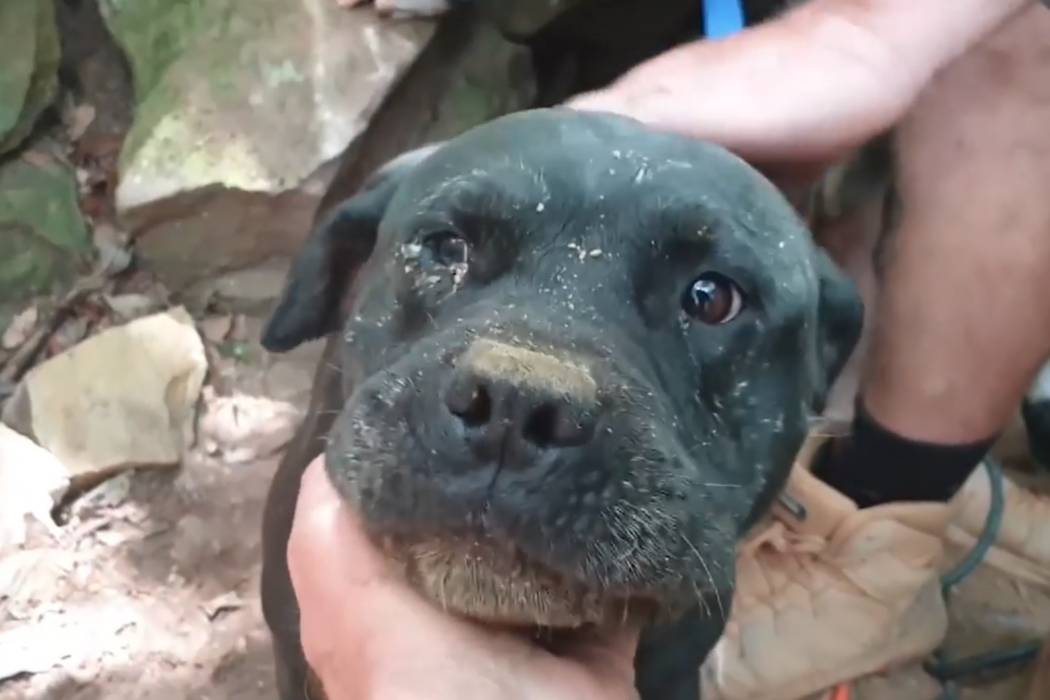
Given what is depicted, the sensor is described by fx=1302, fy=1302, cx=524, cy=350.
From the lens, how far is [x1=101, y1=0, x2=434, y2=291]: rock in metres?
2.13

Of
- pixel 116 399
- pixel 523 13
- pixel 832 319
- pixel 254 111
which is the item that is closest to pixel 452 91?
pixel 523 13

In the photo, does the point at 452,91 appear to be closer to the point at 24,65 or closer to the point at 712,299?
the point at 24,65

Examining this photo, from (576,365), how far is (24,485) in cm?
133

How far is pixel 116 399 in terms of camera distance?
2145mm

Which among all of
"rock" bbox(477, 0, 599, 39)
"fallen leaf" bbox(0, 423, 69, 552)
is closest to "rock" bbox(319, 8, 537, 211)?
"rock" bbox(477, 0, 599, 39)

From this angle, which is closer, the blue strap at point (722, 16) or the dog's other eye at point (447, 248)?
the dog's other eye at point (447, 248)

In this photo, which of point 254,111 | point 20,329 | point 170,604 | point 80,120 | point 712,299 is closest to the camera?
point 712,299

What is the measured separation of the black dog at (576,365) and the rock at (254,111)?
0.76 m

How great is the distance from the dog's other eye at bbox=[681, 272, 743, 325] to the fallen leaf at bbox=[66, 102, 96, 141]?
1.59 meters

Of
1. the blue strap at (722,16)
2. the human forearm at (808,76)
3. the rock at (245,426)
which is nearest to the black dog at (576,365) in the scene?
the human forearm at (808,76)

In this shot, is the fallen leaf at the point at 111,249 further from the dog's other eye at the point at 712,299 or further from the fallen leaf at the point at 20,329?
Result: the dog's other eye at the point at 712,299

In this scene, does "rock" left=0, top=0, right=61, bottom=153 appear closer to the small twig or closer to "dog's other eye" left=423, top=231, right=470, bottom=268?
the small twig

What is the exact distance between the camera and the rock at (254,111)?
213 cm

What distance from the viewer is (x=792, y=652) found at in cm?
181
